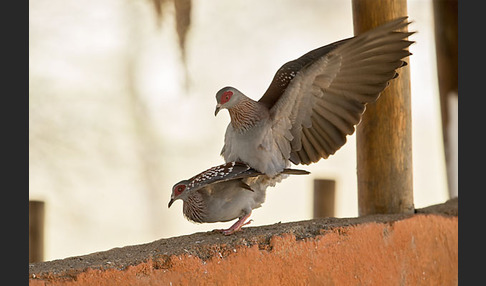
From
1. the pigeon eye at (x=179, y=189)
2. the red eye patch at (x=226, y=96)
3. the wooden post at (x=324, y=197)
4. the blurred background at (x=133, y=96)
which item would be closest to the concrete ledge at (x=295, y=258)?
the pigeon eye at (x=179, y=189)

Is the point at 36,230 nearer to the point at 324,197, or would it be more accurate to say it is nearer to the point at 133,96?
the point at 133,96

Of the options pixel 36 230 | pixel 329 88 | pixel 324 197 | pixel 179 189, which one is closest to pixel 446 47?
pixel 324 197

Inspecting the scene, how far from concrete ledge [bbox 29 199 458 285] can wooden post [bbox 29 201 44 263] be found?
1.85 meters

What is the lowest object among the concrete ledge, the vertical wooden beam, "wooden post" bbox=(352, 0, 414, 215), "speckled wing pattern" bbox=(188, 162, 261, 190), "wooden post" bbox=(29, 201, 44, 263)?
the concrete ledge

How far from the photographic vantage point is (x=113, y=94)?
4625 millimetres

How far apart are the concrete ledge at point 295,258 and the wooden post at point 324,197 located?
1369 millimetres

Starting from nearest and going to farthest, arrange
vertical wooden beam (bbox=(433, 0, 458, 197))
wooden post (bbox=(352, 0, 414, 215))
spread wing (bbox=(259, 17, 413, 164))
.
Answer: spread wing (bbox=(259, 17, 413, 164)), wooden post (bbox=(352, 0, 414, 215)), vertical wooden beam (bbox=(433, 0, 458, 197))

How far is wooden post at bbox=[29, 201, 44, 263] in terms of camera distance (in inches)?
176

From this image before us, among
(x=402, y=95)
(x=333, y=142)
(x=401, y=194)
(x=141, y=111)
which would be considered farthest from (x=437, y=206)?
(x=141, y=111)

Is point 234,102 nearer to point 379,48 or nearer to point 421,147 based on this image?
point 379,48

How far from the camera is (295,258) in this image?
279 centimetres

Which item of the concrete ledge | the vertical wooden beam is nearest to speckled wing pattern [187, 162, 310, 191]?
the concrete ledge

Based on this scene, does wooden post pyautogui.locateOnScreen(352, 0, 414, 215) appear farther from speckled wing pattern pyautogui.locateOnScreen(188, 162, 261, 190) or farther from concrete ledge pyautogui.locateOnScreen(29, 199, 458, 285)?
speckled wing pattern pyautogui.locateOnScreen(188, 162, 261, 190)

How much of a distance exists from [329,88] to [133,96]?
191cm
